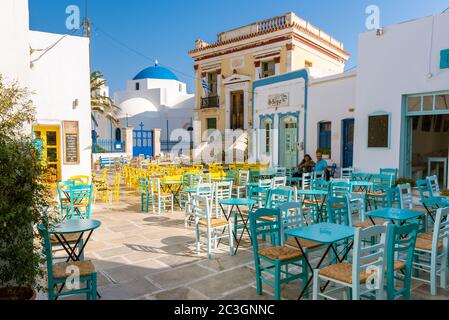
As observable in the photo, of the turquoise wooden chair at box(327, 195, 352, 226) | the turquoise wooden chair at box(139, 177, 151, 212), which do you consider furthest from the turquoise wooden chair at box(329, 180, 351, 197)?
the turquoise wooden chair at box(139, 177, 151, 212)

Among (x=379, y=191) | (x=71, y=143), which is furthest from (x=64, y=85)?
(x=379, y=191)

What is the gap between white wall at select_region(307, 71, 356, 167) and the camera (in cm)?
1170

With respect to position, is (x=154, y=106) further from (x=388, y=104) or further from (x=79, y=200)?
(x=79, y=200)

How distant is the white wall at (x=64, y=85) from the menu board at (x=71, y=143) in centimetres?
10

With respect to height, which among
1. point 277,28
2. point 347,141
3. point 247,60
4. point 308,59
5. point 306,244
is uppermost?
point 277,28

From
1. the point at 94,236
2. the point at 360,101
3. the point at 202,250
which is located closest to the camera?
the point at 202,250

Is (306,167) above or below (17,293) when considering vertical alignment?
above

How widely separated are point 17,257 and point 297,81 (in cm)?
1234

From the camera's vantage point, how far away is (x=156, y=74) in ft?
115

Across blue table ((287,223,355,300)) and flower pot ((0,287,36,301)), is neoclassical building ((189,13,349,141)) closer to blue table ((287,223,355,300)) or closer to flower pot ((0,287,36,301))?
blue table ((287,223,355,300))

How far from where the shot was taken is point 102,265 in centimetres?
458

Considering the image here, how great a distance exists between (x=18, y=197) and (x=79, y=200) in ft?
12.5

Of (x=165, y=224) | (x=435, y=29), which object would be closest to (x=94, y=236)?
(x=165, y=224)
